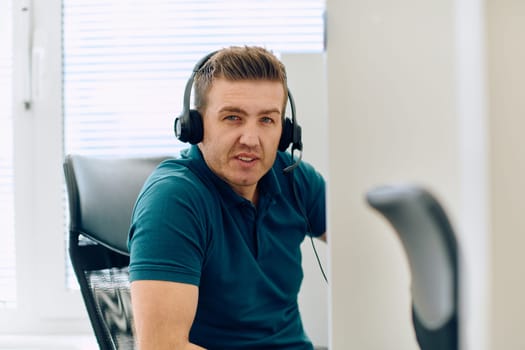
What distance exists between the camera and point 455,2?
21 cm

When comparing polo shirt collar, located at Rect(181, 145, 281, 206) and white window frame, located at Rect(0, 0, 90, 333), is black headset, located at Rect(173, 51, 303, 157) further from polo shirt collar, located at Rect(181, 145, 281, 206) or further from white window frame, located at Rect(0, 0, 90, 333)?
white window frame, located at Rect(0, 0, 90, 333)

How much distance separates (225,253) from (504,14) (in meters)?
0.83

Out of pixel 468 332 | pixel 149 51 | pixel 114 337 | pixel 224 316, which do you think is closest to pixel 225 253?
pixel 224 316

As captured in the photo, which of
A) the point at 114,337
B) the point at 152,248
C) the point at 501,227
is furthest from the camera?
the point at 114,337

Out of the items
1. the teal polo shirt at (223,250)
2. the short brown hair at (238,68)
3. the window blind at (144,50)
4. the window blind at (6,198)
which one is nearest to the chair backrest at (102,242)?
the teal polo shirt at (223,250)

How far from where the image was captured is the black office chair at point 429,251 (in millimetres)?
196

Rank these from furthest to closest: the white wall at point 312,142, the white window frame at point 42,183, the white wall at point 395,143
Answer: the white window frame at point 42,183 → the white wall at point 312,142 → the white wall at point 395,143

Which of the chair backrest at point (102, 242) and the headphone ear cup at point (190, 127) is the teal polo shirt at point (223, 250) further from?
the chair backrest at point (102, 242)

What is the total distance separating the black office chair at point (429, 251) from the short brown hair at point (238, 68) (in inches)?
32.1

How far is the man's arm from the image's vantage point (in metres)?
0.86

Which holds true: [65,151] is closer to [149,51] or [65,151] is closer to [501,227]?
[149,51]

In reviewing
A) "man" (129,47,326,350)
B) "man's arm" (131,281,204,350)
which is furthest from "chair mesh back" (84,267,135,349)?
"man's arm" (131,281,204,350)

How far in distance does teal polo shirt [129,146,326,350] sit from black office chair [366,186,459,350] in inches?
27.3

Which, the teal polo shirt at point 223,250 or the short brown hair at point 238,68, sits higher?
the short brown hair at point 238,68
